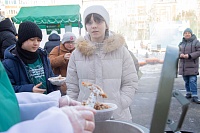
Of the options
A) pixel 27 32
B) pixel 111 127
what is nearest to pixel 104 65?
pixel 111 127

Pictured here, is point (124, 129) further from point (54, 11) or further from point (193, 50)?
point (54, 11)

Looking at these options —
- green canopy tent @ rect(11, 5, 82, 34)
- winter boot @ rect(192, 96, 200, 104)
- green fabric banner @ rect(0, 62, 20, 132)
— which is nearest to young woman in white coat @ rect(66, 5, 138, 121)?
green fabric banner @ rect(0, 62, 20, 132)

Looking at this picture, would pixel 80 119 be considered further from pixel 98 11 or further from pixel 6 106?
pixel 98 11

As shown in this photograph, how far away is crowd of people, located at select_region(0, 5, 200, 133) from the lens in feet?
1.99

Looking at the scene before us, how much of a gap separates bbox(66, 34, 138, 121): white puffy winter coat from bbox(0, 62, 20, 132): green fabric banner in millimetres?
958

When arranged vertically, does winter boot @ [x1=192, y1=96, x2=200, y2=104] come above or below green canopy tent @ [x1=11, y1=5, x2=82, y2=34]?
below

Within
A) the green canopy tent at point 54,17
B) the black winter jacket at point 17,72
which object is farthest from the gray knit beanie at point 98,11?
the green canopy tent at point 54,17

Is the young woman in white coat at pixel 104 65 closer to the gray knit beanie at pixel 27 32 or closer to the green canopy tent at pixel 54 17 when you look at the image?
the gray knit beanie at pixel 27 32

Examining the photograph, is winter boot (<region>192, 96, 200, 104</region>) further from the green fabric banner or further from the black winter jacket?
the green fabric banner

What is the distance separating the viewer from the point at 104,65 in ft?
5.57

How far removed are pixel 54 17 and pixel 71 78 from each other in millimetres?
6359

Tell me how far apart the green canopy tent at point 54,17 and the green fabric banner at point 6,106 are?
700cm

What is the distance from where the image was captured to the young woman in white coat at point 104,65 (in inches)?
66.7

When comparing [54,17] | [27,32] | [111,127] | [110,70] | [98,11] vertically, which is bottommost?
[111,127]
